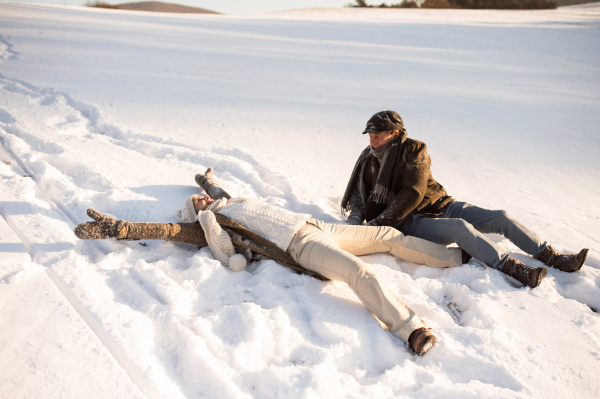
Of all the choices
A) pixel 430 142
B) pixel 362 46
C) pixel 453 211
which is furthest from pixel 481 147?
pixel 362 46

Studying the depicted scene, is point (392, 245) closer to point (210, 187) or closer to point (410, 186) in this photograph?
point (410, 186)

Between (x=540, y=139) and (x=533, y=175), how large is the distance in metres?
1.34

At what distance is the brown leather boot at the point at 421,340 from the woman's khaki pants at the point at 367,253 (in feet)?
0.12

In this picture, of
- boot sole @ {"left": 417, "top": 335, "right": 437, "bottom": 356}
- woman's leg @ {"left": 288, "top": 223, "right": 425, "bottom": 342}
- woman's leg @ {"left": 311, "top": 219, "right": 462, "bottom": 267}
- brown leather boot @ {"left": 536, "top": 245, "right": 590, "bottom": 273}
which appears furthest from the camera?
woman's leg @ {"left": 311, "top": 219, "right": 462, "bottom": 267}

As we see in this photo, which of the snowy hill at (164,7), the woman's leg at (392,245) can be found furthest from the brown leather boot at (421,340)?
the snowy hill at (164,7)

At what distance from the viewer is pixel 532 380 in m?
1.90

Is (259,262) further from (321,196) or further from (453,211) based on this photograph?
(453,211)

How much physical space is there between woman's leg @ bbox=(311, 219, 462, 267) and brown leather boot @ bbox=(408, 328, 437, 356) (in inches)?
33.7

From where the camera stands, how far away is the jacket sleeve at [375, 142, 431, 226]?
2.98 m

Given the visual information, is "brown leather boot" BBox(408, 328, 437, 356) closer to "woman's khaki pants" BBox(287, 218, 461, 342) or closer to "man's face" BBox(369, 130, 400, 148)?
"woman's khaki pants" BBox(287, 218, 461, 342)

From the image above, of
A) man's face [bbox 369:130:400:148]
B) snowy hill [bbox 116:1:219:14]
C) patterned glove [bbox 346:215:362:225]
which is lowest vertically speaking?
patterned glove [bbox 346:215:362:225]

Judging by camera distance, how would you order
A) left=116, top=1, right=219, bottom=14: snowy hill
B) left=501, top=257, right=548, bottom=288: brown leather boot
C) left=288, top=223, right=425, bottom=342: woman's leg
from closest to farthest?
1. left=288, top=223, right=425, bottom=342: woman's leg
2. left=501, top=257, right=548, bottom=288: brown leather boot
3. left=116, top=1, right=219, bottom=14: snowy hill

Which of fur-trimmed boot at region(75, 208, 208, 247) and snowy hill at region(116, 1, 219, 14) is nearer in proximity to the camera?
fur-trimmed boot at region(75, 208, 208, 247)

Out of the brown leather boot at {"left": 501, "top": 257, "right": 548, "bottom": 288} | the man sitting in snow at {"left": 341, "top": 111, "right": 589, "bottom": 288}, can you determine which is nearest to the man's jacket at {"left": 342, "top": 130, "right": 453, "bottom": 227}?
the man sitting in snow at {"left": 341, "top": 111, "right": 589, "bottom": 288}
